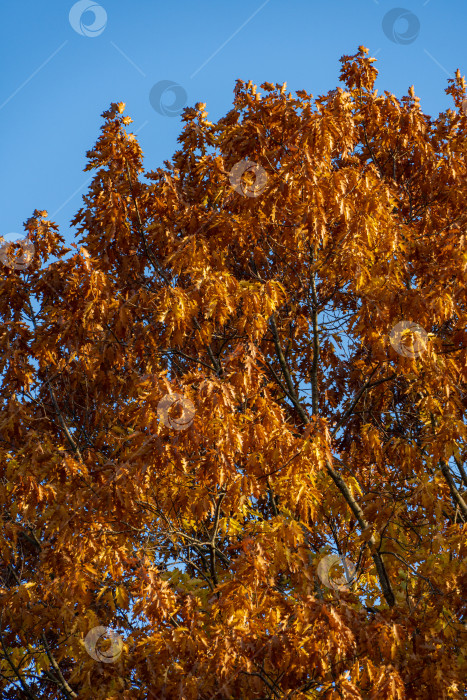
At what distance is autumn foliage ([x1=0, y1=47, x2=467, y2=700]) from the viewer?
5.01 m

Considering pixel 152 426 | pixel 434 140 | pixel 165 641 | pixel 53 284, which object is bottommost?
pixel 165 641

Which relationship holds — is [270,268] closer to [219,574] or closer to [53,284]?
[53,284]

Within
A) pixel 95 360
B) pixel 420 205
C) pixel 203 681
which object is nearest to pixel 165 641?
pixel 203 681

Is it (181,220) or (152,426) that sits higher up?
(181,220)

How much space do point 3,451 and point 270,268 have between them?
3.62 m

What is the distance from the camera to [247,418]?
17.9 ft

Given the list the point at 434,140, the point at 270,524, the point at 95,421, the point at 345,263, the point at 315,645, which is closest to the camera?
the point at 315,645

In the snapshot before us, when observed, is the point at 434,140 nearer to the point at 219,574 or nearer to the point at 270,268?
the point at 270,268

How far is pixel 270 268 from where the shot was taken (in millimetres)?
7738

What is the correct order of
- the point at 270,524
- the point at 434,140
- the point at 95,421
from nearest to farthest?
the point at 270,524 → the point at 95,421 → the point at 434,140

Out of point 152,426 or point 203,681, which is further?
point 152,426

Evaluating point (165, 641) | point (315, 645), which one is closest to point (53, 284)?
point (165, 641)

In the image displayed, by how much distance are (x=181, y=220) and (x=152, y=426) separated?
2.95 meters

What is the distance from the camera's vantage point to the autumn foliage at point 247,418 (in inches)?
197
